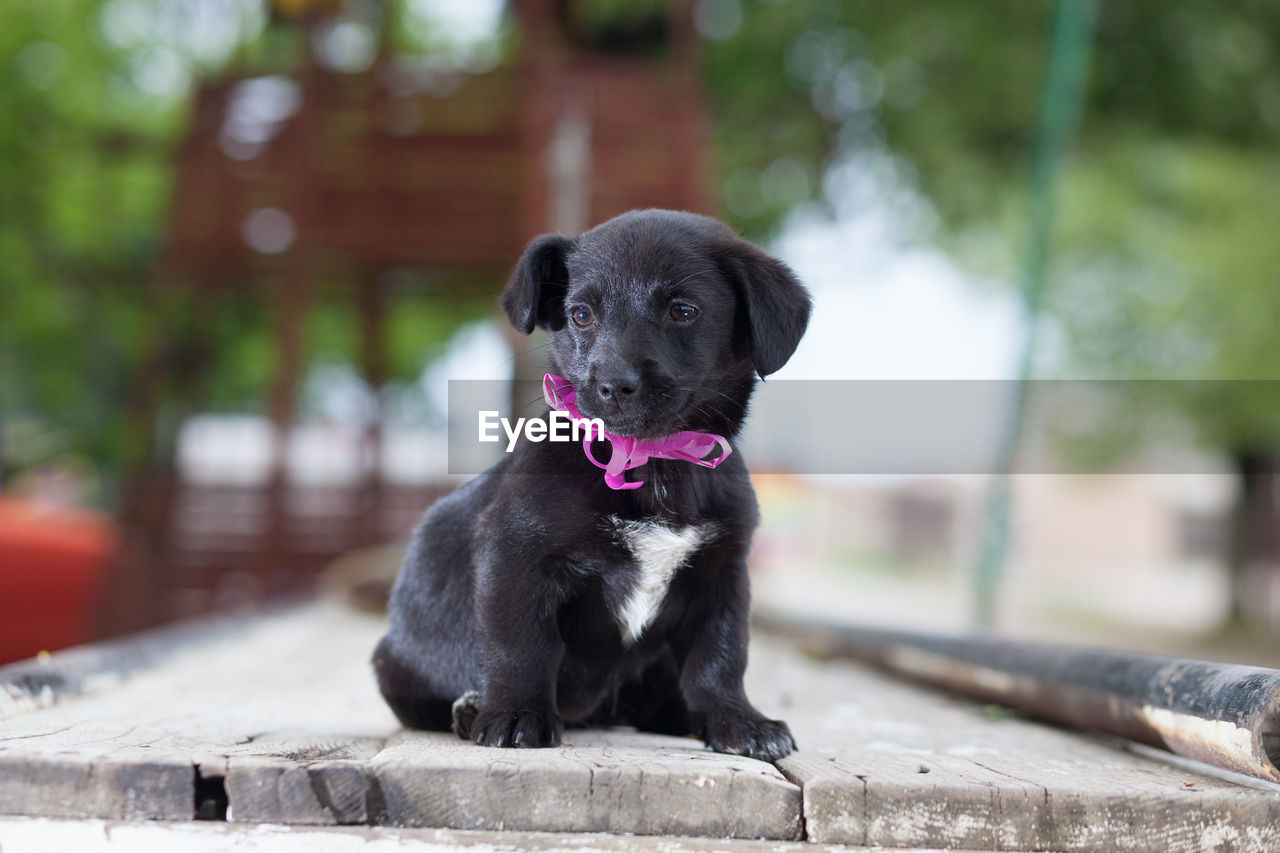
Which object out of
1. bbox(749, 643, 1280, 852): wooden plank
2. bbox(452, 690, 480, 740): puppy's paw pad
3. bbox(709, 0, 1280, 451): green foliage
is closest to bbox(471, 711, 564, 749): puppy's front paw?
bbox(452, 690, 480, 740): puppy's paw pad

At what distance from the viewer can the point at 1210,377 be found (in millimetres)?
14258

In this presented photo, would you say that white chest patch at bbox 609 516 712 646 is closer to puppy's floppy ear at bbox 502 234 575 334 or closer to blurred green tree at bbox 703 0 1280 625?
puppy's floppy ear at bbox 502 234 575 334

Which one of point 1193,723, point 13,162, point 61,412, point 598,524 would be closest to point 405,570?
point 598,524

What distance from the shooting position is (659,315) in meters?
2.25

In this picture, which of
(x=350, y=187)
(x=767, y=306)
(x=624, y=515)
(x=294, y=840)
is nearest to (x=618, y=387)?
(x=624, y=515)

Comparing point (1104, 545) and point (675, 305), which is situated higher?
point (675, 305)

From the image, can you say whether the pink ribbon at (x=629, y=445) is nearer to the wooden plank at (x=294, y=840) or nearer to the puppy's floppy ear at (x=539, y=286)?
the puppy's floppy ear at (x=539, y=286)

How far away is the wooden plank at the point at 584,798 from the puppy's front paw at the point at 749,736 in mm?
237

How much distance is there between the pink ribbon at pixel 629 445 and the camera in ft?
7.27

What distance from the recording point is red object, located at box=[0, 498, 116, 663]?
7602mm

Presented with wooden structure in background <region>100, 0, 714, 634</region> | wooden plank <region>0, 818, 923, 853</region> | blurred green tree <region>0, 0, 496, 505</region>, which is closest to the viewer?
wooden plank <region>0, 818, 923, 853</region>

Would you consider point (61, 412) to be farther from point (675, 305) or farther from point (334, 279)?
point (675, 305)

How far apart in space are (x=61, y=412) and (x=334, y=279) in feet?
29.9

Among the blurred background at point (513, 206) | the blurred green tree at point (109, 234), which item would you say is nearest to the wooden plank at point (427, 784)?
the blurred background at point (513, 206)
